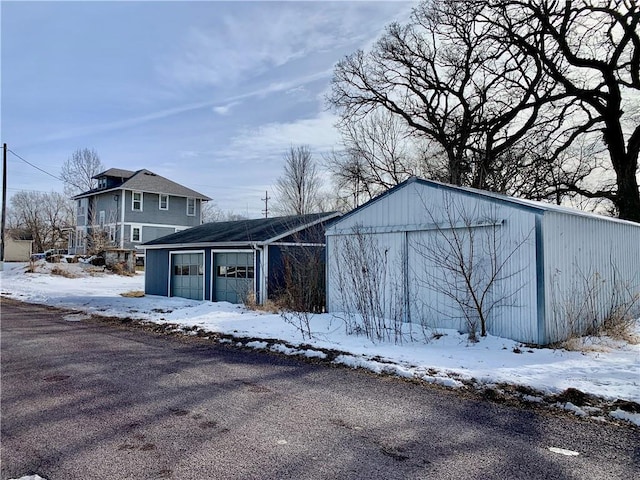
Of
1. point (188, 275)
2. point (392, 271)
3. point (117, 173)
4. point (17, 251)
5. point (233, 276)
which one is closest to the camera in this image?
point (392, 271)

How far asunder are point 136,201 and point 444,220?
2983cm

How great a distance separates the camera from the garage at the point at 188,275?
1662 cm

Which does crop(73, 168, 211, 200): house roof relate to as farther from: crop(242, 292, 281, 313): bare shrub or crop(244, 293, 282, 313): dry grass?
crop(244, 293, 282, 313): dry grass

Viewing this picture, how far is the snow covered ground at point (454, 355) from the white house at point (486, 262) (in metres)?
0.59

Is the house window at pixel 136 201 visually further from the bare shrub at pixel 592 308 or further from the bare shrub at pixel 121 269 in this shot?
the bare shrub at pixel 592 308

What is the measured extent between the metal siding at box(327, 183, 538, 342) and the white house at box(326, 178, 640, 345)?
19 mm

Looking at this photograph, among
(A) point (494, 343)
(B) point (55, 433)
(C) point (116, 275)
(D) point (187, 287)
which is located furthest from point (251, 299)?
(C) point (116, 275)

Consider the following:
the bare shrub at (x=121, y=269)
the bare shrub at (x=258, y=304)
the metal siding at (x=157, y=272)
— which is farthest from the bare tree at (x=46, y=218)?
the bare shrub at (x=258, y=304)

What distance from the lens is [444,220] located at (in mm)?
9195

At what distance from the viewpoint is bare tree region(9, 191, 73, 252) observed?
163 ft

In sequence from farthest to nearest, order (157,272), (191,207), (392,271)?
(191,207), (157,272), (392,271)

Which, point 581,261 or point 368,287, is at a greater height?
point 581,261

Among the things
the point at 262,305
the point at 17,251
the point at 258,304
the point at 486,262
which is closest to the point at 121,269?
the point at 258,304

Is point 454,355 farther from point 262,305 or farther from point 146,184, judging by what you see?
point 146,184
